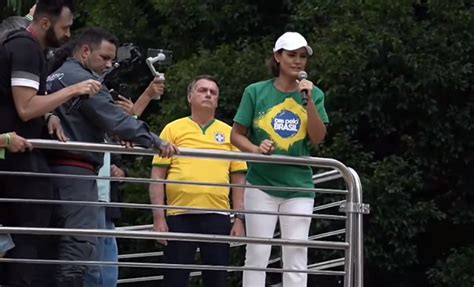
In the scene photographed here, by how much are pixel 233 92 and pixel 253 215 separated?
494 centimetres

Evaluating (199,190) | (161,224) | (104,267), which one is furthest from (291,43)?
(104,267)

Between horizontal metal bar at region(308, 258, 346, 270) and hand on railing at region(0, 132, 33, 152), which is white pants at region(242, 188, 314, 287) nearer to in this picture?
horizontal metal bar at region(308, 258, 346, 270)

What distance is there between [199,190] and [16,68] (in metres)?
1.87

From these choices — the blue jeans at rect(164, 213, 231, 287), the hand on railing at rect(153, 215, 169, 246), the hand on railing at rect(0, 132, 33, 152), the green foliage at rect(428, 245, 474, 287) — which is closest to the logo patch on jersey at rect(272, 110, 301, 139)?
Answer: the blue jeans at rect(164, 213, 231, 287)

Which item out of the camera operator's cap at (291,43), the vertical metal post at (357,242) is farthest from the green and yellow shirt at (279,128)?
the vertical metal post at (357,242)

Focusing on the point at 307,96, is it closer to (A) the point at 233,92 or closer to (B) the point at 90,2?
(A) the point at 233,92

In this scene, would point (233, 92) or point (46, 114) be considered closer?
point (46, 114)

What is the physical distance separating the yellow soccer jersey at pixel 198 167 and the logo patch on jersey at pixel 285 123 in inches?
16.5

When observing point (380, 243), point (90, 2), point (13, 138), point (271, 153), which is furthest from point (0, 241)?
point (90, 2)

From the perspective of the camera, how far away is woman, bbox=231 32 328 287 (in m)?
7.46

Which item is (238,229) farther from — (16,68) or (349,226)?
(16,68)

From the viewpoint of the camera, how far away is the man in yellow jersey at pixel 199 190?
7.80 metres

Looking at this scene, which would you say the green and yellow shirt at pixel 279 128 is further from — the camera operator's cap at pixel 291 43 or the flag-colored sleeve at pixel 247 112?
the camera operator's cap at pixel 291 43

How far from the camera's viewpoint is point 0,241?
6.46 m
